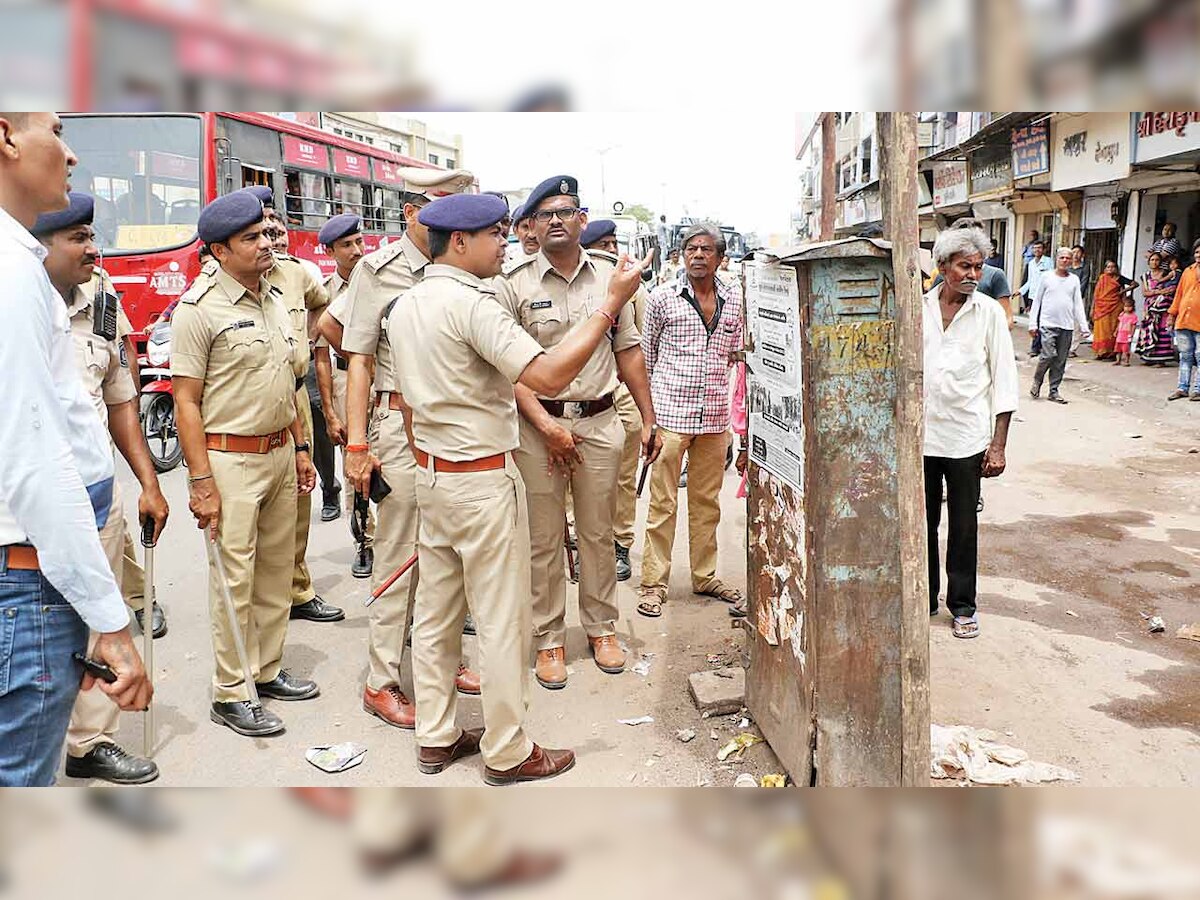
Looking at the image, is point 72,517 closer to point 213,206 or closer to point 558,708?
point 213,206

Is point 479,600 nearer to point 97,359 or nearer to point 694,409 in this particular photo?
point 97,359

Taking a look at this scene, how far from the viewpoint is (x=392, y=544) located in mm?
4043

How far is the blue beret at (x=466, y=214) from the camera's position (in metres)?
3.21

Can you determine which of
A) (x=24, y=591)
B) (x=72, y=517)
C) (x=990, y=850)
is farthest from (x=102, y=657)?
(x=990, y=850)

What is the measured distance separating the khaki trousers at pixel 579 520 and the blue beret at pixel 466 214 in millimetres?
1173

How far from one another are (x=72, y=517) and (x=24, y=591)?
22 cm

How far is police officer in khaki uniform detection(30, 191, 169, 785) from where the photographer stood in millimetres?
3314

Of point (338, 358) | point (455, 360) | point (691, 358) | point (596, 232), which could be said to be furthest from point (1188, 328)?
point (455, 360)

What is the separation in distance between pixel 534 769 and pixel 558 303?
6.74 feet

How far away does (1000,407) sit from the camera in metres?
4.55

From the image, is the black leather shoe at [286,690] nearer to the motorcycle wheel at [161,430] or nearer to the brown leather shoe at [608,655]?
the brown leather shoe at [608,655]

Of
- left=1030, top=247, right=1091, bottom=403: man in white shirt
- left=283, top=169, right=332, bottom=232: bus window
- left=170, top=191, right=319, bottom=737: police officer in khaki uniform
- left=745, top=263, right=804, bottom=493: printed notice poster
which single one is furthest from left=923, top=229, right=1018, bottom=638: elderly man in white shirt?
left=283, top=169, right=332, bottom=232: bus window
